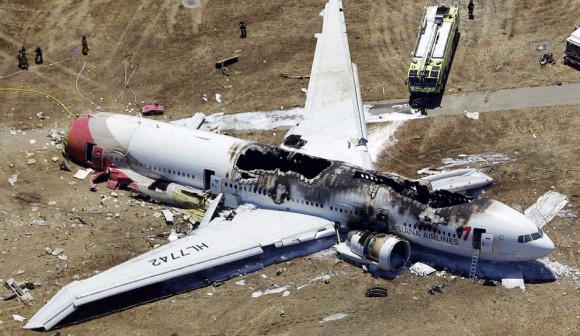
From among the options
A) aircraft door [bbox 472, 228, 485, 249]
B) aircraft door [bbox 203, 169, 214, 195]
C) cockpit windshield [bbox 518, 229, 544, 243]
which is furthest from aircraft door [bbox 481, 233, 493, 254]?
aircraft door [bbox 203, 169, 214, 195]

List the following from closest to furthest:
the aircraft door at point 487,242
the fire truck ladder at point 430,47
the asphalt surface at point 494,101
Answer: the aircraft door at point 487,242
the asphalt surface at point 494,101
the fire truck ladder at point 430,47

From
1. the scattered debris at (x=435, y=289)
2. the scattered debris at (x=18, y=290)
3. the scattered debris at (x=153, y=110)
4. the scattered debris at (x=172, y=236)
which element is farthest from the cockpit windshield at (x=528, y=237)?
the scattered debris at (x=153, y=110)

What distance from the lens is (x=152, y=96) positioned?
229ft

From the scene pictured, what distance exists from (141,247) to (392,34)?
29.5m

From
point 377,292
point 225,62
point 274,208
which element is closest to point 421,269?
point 377,292

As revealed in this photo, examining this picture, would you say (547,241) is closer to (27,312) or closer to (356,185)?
(356,185)

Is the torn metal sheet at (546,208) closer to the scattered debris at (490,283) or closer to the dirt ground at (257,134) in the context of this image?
the dirt ground at (257,134)

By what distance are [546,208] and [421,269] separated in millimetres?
9453

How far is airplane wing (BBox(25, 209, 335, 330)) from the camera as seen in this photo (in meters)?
49.0

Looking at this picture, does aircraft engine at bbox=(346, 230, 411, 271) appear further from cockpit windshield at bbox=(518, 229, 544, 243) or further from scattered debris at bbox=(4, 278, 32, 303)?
scattered debris at bbox=(4, 278, 32, 303)

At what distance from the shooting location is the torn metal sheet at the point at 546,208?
185 feet

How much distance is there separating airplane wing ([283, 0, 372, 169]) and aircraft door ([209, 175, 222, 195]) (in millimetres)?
5468

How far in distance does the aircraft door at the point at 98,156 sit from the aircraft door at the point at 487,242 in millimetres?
24277

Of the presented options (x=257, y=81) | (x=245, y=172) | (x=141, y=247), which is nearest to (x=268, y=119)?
(x=257, y=81)
